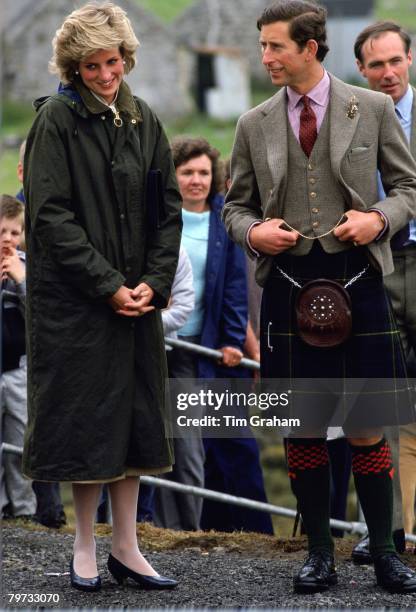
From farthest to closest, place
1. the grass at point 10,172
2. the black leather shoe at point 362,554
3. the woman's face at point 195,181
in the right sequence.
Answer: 1. the grass at point 10,172
2. the woman's face at point 195,181
3. the black leather shoe at point 362,554

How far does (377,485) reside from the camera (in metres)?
A: 4.74

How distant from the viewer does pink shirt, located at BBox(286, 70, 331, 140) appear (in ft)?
15.7

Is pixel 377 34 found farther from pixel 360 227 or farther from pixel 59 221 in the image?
pixel 59 221

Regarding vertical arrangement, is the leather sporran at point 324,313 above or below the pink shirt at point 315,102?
below

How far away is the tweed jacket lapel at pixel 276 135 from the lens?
4.75m

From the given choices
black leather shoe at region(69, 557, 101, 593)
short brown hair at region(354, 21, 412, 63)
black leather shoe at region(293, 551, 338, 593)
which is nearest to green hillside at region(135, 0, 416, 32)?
short brown hair at region(354, 21, 412, 63)

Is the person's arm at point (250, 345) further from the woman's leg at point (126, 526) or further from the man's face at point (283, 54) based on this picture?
the man's face at point (283, 54)

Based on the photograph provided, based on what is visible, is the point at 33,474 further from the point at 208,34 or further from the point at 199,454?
the point at 208,34

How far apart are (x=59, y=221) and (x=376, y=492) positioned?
1402mm

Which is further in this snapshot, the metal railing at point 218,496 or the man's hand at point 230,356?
the man's hand at point 230,356

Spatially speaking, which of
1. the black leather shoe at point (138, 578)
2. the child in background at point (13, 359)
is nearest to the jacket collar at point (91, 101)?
the child in background at point (13, 359)

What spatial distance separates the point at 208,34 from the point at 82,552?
16.4 metres

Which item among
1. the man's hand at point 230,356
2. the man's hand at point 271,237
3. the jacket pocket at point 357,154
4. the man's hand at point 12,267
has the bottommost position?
the man's hand at point 230,356

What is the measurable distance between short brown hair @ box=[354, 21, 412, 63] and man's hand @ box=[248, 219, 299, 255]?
1.24 metres
